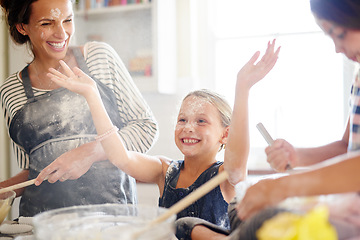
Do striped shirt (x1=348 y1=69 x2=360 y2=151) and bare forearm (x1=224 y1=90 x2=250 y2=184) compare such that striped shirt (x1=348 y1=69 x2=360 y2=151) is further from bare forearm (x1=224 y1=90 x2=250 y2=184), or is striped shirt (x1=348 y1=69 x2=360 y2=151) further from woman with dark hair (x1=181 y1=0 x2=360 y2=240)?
bare forearm (x1=224 y1=90 x2=250 y2=184)

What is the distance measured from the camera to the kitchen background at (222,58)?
105cm

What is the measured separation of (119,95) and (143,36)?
1.68 ft

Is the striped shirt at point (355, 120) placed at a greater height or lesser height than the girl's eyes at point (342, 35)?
lesser

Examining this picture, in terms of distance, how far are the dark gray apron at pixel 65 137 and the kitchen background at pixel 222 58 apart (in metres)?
0.16

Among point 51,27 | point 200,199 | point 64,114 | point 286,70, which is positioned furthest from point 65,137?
point 286,70

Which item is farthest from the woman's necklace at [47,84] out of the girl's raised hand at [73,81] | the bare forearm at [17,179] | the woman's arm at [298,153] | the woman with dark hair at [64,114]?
the woman's arm at [298,153]

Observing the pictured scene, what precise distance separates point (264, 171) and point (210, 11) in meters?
0.56

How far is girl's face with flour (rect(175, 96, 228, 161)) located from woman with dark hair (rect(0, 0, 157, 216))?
9cm

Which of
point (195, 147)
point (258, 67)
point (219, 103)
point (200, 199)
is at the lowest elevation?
point (200, 199)

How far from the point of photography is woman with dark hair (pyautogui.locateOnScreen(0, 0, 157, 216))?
0.92 metres

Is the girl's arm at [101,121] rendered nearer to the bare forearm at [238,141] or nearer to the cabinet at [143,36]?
the bare forearm at [238,141]

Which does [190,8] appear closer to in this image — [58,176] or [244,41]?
[244,41]

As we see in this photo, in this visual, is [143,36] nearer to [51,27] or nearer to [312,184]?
[51,27]

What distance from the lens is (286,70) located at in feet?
3.64
